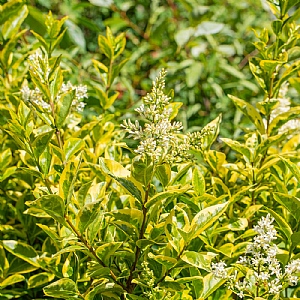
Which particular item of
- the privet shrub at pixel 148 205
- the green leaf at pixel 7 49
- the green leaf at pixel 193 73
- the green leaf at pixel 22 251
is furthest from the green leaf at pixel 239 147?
Result: the green leaf at pixel 193 73

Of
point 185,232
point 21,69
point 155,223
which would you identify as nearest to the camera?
point 185,232

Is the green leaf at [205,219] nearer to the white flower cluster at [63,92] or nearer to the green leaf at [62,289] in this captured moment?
the green leaf at [62,289]

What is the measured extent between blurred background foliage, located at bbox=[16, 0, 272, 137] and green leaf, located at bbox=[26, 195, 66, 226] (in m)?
0.79

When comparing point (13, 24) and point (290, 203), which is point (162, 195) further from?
point (13, 24)

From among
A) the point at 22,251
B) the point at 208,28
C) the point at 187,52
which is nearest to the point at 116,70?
the point at 22,251

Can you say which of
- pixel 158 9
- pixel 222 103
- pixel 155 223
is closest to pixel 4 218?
pixel 155 223

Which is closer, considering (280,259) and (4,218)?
(280,259)

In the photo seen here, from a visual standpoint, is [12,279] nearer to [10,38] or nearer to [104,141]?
[104,141]

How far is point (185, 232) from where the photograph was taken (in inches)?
24.7

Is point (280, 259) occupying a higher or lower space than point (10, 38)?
lower

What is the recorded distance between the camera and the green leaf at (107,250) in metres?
0.65

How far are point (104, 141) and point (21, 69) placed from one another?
328mm

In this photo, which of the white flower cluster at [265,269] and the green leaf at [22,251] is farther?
the green leaf at [22,251]

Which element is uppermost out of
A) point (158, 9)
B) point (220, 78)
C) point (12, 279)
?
point (158, 9)
